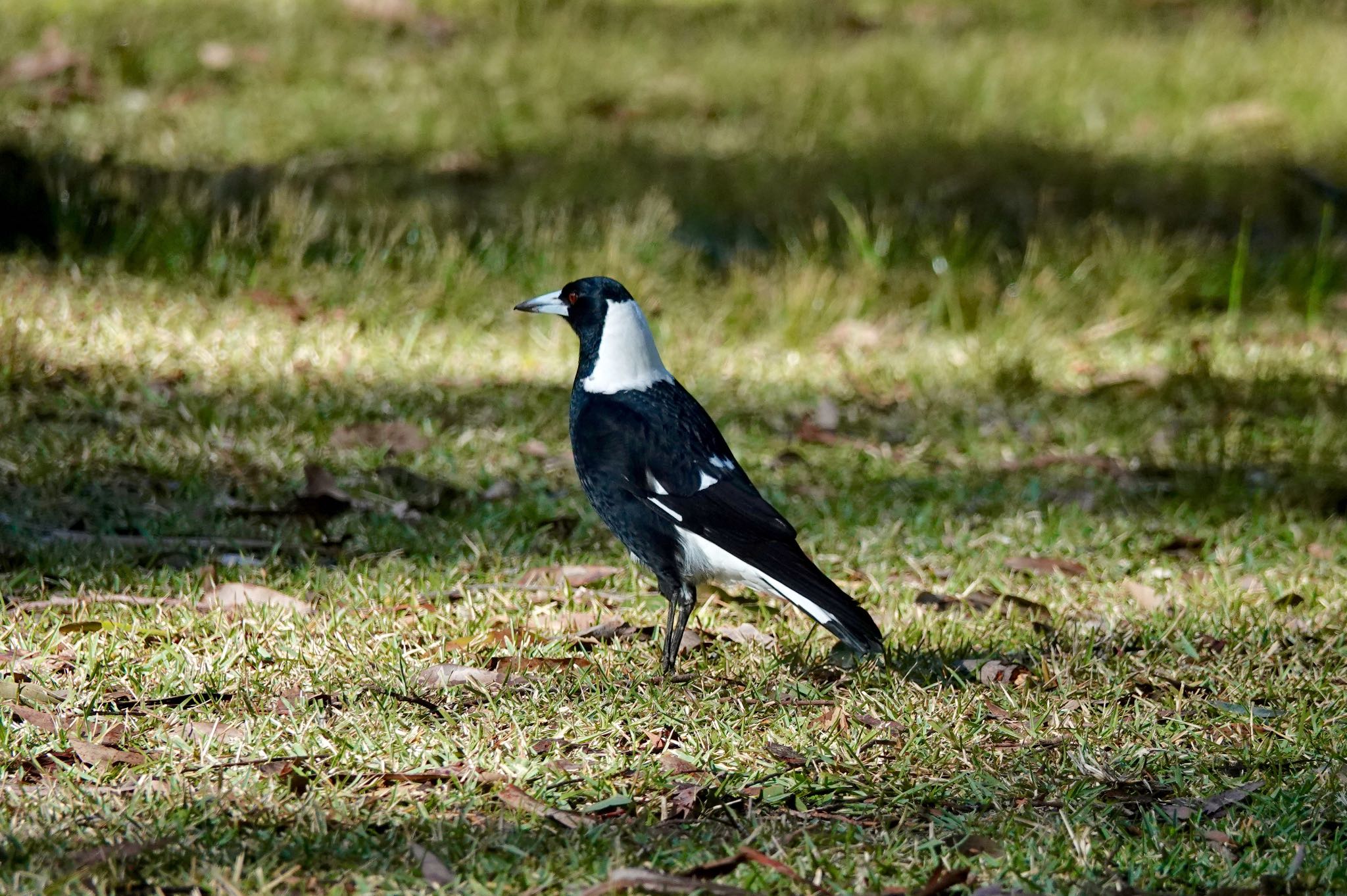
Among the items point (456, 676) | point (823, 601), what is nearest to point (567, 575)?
point (456, 676)

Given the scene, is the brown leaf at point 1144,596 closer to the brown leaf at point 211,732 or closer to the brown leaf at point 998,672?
the brown leaf at point 998,672

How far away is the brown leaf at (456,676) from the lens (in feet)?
10.3

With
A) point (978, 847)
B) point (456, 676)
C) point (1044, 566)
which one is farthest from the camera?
point (1044, 566)

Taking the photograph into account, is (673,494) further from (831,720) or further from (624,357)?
(831,720)

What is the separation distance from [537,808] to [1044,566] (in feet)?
6.53

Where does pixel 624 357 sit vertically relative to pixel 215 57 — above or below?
above

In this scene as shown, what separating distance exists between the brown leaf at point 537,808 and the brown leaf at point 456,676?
0.52 metres

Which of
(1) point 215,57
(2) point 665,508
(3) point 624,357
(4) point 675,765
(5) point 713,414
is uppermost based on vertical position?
(3) point 624,357

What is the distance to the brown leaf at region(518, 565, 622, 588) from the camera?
12.7 ft

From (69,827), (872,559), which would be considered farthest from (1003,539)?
(69,827)

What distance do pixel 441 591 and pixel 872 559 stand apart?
1153mm

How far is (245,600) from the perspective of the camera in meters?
3.52

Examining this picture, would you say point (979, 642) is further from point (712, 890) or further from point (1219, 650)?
point (712, 890)

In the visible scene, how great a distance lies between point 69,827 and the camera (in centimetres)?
239
